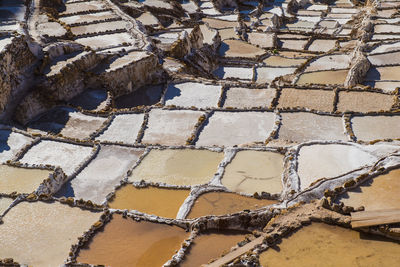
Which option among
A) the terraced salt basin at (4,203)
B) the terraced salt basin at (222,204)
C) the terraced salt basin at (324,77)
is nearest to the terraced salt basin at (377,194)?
the terraced salt basin at (222,204)

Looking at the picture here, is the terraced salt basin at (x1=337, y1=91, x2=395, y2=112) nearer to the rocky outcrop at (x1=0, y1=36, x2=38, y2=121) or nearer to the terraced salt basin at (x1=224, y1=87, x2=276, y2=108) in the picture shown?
the terraced salt basin at (x1=224, y1=87, x2=276, y2=108)

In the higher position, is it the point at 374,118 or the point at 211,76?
the point at 374,118

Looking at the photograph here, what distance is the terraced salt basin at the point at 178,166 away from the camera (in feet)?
37.2

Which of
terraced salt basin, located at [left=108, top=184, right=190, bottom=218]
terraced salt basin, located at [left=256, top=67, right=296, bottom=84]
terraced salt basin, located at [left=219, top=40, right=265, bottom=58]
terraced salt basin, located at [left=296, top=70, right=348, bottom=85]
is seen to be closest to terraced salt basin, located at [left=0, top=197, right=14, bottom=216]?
terraced salt basin, located at [left=108, top=184, right=190, bottom=218]

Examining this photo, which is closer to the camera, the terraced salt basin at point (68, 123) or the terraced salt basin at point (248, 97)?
the terraced salt basin at point (68, 123)

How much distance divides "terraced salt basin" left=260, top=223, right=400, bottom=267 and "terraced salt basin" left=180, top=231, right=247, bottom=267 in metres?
1.26

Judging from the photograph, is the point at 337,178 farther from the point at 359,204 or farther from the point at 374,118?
the point at 374,118

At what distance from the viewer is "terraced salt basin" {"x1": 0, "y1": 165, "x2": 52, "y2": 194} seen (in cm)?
1118

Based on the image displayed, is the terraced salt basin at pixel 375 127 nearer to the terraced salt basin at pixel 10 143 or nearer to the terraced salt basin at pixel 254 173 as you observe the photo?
the terraced salt basin at pixel 254 173

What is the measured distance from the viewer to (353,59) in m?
21.4

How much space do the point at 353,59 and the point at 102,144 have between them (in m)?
13.5

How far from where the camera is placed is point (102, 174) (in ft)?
40.3

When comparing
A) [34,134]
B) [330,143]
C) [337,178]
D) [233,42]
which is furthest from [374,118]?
[233,42]

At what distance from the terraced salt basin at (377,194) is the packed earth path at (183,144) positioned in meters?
0.03
